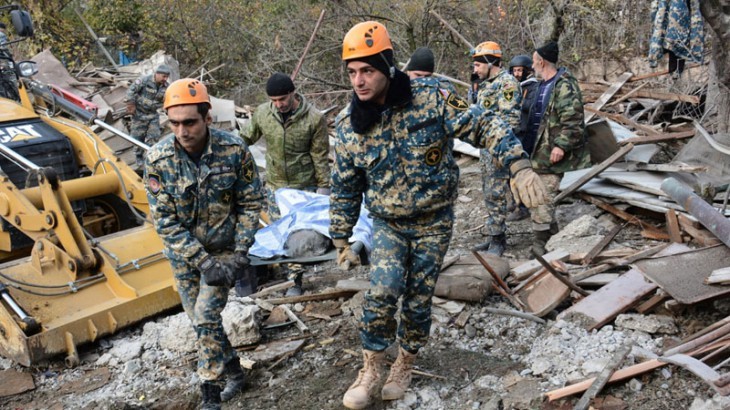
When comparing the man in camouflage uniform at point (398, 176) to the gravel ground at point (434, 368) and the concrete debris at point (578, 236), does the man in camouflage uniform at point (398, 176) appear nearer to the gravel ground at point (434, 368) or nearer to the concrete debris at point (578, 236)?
the gravel ground at point (434, 368)

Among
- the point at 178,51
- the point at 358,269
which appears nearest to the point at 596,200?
the point at 358,269

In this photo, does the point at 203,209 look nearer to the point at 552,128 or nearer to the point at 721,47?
the point at 552,128

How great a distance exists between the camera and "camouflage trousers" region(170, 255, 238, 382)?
147 inches

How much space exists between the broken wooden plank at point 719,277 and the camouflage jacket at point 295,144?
335 cm

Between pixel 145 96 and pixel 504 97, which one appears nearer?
pixel 504 97

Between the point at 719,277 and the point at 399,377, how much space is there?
2.04 metres

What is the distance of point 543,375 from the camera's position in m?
3.72

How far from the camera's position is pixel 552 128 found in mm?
6277

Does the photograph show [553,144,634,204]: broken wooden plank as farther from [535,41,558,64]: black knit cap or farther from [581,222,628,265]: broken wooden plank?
[535,41,558,64]: black knit cap

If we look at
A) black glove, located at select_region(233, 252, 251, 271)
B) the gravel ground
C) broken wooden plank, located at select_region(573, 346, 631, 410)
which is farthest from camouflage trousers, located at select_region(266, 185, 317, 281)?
broken wooden plank, located at select_region(573, 346, 631, 410)

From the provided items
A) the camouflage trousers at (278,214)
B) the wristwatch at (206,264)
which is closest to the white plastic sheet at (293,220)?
the camouflage trousers at (278,214)

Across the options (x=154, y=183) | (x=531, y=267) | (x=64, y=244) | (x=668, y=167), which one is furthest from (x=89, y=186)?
(x=668, y=167)

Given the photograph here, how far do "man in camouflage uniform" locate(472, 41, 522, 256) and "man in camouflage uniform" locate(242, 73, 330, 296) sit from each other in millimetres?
1709

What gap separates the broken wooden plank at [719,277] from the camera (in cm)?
371
